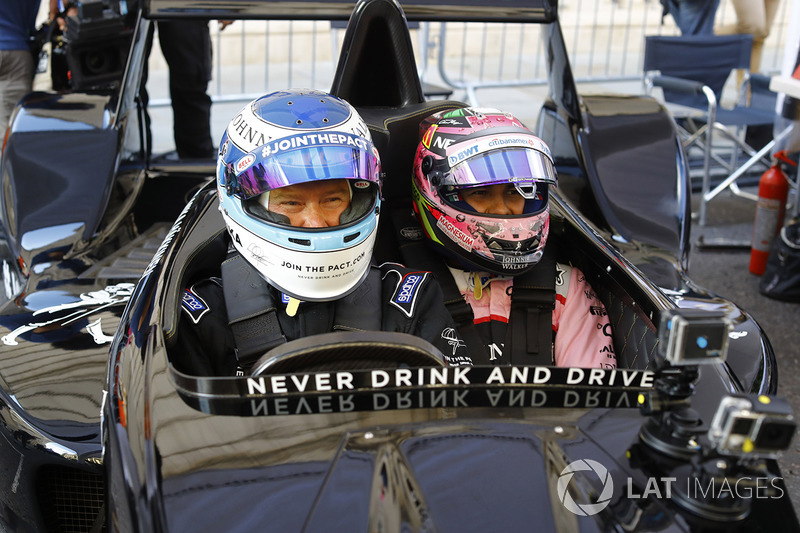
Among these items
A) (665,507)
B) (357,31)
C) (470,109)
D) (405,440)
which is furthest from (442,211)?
(665,507)

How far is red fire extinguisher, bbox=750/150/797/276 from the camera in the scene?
4594 millimetres

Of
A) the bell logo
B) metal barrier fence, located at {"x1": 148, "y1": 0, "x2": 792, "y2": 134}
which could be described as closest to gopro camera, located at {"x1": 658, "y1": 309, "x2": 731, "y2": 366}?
the bell logo

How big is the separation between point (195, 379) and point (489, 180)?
1069 mm

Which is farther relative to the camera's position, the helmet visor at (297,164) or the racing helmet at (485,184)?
the racing helmet at (485,184)

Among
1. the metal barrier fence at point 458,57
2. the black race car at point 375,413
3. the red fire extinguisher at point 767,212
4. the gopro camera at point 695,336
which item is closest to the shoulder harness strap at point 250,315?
the black race car at point 375,413

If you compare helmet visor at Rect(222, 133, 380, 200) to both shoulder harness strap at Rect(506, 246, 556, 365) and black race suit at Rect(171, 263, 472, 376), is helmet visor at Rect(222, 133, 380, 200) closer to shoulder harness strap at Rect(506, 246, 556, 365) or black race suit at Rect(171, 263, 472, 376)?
black race suit at Rect(171, 263, 472, 376)

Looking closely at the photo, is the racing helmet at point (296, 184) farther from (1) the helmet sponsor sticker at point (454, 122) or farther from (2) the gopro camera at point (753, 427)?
(2) the gopro camera at point (753, 427)

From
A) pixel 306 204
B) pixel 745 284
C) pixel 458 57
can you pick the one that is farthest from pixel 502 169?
pixel 458 57

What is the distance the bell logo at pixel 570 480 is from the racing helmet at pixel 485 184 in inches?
37.5

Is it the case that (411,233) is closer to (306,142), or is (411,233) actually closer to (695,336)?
(306,142)

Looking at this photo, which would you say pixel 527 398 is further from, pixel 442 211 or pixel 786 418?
pixel 442 211

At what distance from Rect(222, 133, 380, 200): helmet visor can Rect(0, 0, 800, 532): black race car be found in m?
0.25

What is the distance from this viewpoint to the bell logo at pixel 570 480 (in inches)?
54.7

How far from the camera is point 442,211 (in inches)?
94.3
